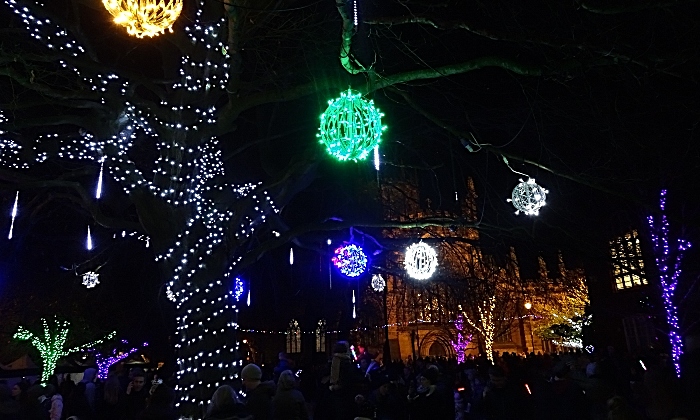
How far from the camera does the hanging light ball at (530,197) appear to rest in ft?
23.5

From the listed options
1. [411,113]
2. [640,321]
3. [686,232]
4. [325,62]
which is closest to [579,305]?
[640,321]

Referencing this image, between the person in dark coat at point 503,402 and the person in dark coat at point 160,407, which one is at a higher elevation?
the person in dark coat at point 160,407

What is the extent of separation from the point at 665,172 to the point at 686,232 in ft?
7.98

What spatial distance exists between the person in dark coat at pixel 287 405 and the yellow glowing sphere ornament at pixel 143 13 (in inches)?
135

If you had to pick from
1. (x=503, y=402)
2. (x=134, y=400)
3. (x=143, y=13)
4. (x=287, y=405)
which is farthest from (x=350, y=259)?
(x=143, y=13)

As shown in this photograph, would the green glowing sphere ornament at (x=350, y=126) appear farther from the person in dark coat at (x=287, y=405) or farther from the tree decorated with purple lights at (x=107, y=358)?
the tree decorated with purple lights at (x=107, y=358)

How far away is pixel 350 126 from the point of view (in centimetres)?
474

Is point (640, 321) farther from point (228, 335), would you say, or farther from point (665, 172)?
point (228, 335)

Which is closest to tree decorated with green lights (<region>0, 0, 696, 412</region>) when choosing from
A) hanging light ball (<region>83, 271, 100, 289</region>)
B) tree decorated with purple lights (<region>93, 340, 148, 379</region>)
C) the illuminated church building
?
hanging light ball (<region>83, 271, 100, 289</region>)

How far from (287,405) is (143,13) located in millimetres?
3727

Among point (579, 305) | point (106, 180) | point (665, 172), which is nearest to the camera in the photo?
point (106, 180)

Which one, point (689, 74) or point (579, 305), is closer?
point (689, 74)

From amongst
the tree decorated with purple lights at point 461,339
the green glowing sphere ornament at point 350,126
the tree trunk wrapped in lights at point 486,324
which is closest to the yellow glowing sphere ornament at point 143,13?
the green glowing sphere ornament at point 350,126

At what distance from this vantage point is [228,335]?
764 cm
